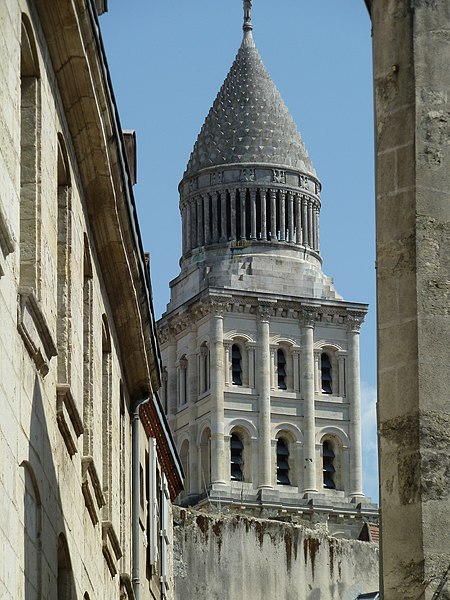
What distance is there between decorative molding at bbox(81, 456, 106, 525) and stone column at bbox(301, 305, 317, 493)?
79.2 m

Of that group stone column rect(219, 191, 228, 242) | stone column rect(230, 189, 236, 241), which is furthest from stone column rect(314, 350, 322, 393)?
stone column rect(219, 191, 228, 242)

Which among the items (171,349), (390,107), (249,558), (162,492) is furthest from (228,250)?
(390,107)

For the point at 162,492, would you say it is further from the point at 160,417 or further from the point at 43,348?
the point at 43,348

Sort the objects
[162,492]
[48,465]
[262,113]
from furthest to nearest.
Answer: [262,113], [162,492], [48,465]

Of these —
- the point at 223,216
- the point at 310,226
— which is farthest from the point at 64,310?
the point at 310,226

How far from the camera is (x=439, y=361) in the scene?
1684cm

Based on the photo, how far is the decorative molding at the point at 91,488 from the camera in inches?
813

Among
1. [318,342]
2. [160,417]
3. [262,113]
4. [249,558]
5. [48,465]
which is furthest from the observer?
[262,113]

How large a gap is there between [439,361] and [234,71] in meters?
94.8

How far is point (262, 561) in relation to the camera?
57.3 meters

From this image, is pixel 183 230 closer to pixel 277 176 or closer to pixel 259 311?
pixel 277 176

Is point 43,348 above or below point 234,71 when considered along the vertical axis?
below

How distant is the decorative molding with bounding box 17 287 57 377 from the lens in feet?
51.4

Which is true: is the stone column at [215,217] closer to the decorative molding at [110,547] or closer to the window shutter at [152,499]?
the window shutter at [152,499]
